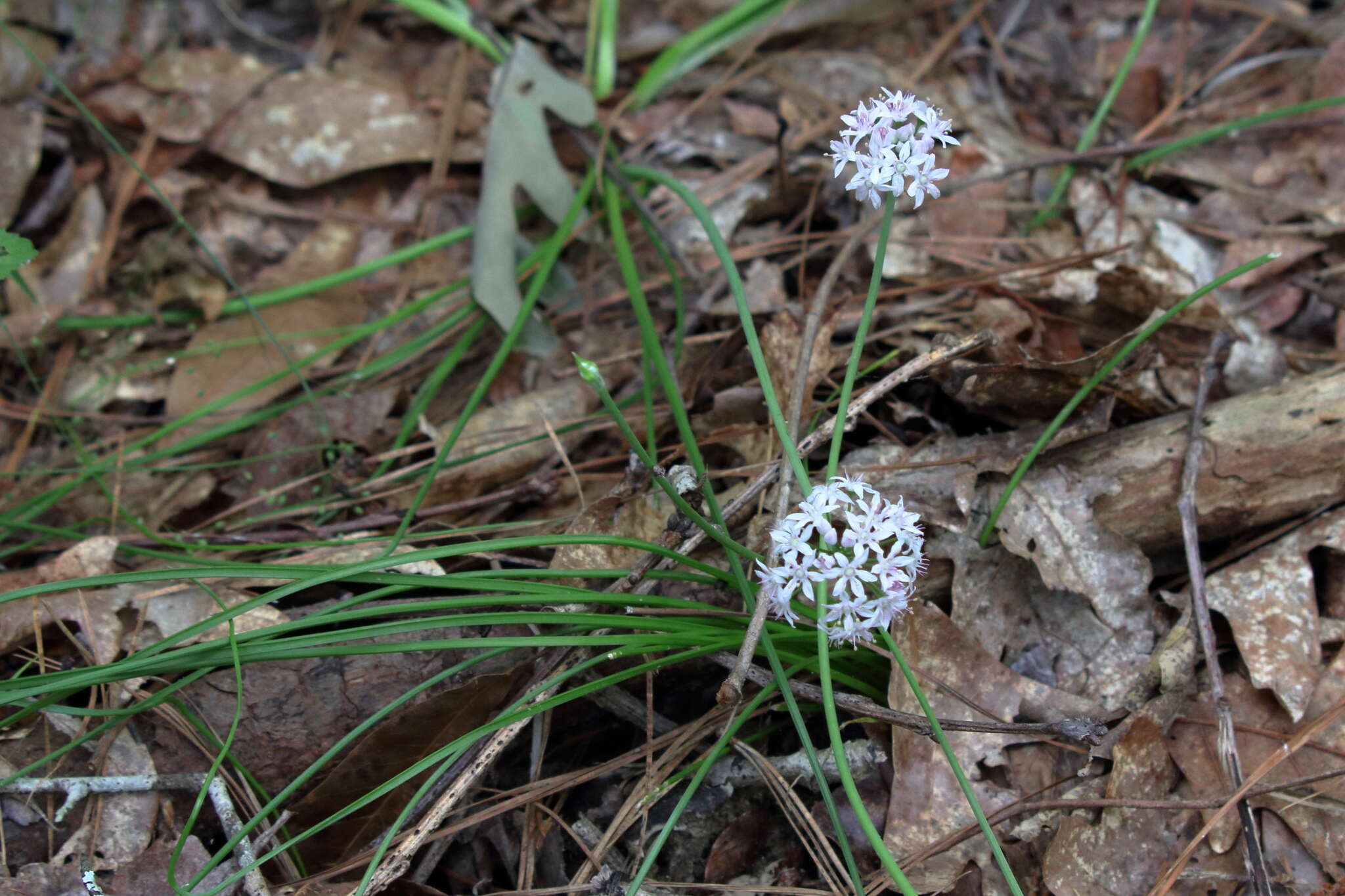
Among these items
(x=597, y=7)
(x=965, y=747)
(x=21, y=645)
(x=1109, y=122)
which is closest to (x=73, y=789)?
(x=21, y=645)

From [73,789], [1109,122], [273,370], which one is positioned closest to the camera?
[73,789]

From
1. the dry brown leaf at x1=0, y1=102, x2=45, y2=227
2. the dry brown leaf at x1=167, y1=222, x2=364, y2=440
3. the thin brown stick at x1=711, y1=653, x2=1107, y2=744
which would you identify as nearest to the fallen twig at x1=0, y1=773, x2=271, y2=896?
the thin brown stick at x1=711, y1=653, x2=1107, y2=744

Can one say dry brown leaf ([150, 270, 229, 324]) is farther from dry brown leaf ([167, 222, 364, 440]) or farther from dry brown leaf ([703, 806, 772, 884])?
dry brown leaf ([703, 806, 772, 884])

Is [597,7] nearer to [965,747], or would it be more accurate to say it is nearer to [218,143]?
[218,143]

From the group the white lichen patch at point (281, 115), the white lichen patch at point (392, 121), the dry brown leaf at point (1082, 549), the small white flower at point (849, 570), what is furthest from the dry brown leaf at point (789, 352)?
the white lichen patch at point (281, 115)

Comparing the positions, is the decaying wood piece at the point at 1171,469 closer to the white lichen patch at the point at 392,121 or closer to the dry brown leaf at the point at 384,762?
the dry brown leaf at the point at 384,762

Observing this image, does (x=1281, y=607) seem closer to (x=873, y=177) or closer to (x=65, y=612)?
(x=873, y=177)

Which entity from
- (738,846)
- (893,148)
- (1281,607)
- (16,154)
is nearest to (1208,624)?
(1281,607)
